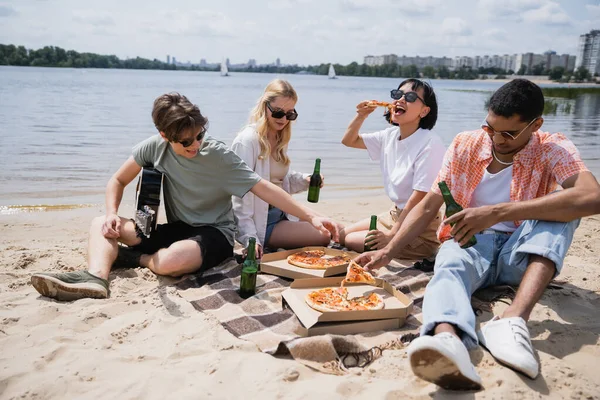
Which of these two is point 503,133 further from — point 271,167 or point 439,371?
point 271,167

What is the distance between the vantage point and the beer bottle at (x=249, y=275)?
453cm

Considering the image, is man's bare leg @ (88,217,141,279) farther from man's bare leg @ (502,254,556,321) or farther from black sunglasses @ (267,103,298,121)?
man's bare leg @ (502,254,556,321)

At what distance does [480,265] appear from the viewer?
13.2 feet

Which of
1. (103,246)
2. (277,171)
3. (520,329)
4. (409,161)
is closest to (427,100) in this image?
(409,161)

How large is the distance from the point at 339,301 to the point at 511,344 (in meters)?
1.40

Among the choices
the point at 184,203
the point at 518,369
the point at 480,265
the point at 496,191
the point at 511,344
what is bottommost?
the point at 518,369

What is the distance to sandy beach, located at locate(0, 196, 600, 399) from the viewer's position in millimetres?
2992

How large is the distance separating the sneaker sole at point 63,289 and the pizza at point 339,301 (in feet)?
5.76

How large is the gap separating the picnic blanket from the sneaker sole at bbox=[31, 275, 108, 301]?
0.71 m

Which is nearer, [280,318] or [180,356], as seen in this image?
[180,356]

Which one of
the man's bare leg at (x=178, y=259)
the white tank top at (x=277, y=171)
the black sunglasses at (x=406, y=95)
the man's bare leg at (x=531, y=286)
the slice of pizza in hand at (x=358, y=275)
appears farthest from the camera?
the white tank top at (x=277, y=171)

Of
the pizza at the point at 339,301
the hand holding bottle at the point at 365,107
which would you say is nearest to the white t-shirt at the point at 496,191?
the pizza at the point at 339,301

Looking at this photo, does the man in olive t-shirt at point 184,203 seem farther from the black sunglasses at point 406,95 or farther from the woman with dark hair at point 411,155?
the black sunglasses at point 406,95

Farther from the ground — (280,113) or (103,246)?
(280,113)
